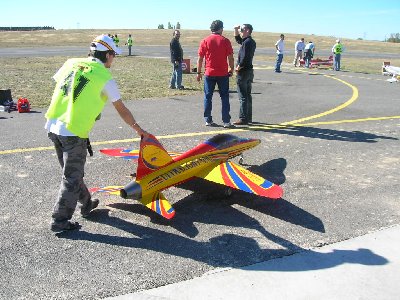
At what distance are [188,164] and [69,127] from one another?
211 centimetres

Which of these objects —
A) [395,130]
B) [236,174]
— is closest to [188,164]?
[236,174]

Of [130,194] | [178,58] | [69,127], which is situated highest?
[178,58]

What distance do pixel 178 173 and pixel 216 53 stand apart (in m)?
5.19

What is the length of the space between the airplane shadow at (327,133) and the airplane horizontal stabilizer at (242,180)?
3.96 meters

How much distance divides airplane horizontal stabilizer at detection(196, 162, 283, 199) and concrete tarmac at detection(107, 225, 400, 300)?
4.05 ft

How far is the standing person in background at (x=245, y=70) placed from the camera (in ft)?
34.6

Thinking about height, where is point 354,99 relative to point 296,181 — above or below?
above

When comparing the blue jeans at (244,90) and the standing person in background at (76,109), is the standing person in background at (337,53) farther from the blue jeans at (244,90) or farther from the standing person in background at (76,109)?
the standing person in background at (76,109)

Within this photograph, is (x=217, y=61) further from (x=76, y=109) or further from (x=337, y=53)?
(x=337, y=53)

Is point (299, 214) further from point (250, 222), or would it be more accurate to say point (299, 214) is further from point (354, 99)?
point (354, 99)

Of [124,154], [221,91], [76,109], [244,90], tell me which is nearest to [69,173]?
[76,109]

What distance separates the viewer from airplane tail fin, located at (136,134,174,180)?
5480 mm

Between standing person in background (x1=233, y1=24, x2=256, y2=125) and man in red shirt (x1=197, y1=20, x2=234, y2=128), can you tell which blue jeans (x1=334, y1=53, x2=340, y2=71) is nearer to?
standing person in background (x1=233, y1=24, x2=256, y2=125)

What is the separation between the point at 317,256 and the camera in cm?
456
